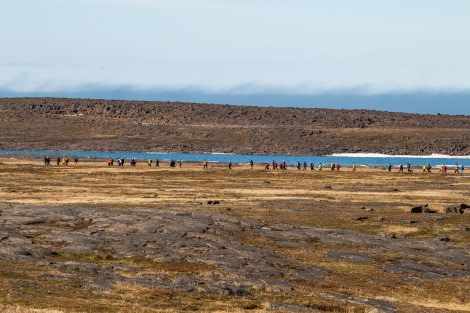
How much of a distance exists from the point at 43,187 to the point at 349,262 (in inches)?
1882

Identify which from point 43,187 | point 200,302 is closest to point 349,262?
point 200,302

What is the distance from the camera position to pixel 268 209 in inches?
2657

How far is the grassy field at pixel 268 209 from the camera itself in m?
33.4

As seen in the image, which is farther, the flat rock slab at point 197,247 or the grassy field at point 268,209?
the flat rock slab at point 197,247

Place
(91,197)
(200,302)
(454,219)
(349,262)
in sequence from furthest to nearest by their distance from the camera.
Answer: (91,197), (454,219), (349,262), (200,302)

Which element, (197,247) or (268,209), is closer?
(197,247)

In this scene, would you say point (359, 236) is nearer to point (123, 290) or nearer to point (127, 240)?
point (127, 240)

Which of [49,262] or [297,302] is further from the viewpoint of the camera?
[49,262]

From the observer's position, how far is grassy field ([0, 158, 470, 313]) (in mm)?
33406

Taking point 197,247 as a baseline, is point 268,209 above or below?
above

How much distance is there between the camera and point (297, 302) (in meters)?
35.0

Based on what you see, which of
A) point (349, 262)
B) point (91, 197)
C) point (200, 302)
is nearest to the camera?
point (200, 302)

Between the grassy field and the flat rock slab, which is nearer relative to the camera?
the grassy field

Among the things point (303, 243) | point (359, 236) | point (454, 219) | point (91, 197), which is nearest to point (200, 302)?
point (303, 243)
